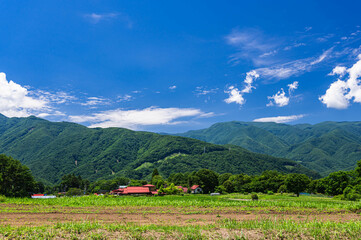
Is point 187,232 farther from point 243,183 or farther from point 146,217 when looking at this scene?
point 243,183

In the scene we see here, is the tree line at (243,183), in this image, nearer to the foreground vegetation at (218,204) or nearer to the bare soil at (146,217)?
the foreground vegetation at (218,204)

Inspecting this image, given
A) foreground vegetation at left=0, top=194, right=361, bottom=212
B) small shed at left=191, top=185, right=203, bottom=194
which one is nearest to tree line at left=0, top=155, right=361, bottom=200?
small shed at left=191, top=185, right=203, bottom=194

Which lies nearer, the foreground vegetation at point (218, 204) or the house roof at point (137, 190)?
the foreground vegetation at point (218, 204)

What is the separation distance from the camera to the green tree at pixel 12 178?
49.4 meters

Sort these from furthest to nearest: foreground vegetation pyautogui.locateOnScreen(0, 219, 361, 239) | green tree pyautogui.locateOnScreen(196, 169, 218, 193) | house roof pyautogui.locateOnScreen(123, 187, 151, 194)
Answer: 1. green tree pyautogui.locateOnScreen(196, 169, 218, 193)
2. house roof pyautogui.locateOnScreen(123, 187, 151, 194)
3. foreground vegetation pyautogui.locateOnScreen(0, 219, 361, 239)

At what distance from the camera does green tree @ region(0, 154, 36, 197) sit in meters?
49.4

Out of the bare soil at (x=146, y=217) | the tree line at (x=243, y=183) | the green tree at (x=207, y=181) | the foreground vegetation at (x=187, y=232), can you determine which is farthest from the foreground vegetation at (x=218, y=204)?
the green tree at (x=207, y=181)

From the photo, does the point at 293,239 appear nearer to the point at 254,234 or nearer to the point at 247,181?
the point at 254,234

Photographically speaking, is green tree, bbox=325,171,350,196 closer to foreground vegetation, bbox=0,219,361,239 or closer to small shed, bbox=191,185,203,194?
small shed, bbox=191,185,203,194

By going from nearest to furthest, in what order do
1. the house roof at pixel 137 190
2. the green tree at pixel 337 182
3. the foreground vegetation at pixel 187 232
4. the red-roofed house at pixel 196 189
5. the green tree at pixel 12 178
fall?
the foreground vegetation at pixel 187 232 < the green tree at pixel 12 178 < the green tree at pixel 337 182 < the house roof at pixel 137 190 < the red-roofed house at pixel 196 189

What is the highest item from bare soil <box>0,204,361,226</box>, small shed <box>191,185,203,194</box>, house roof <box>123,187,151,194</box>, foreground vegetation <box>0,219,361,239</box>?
foreground vegetation <box>0,219,361,239</box>

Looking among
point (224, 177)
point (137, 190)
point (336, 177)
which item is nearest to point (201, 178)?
point (224, 177)

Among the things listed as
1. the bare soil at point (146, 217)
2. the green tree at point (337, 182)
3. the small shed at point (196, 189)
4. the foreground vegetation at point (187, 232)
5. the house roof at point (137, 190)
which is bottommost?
the small shed at point (196, 189)

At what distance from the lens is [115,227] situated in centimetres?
1441
